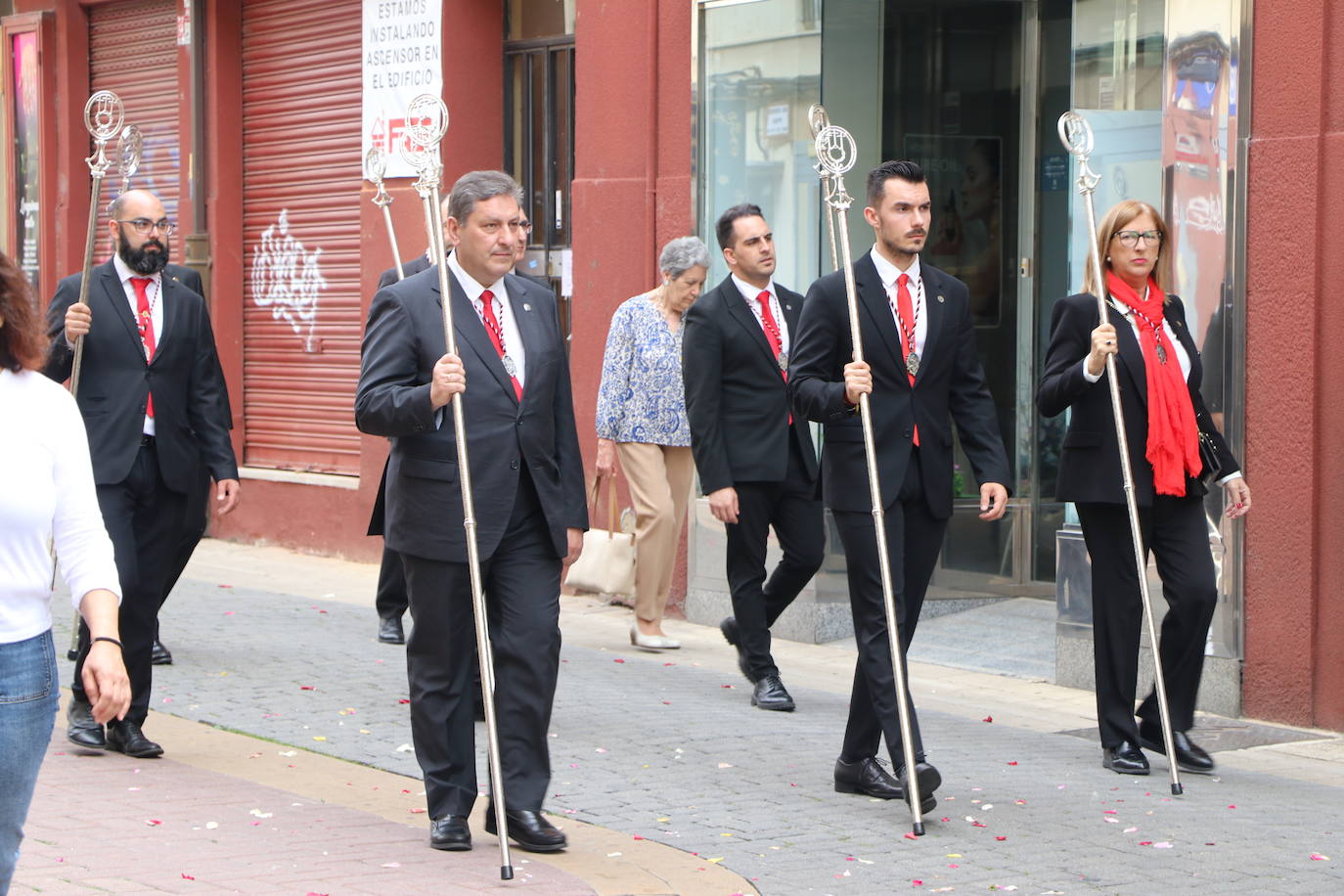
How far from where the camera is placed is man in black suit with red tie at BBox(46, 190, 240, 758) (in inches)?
295

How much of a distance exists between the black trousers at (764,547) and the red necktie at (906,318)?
1915 mm

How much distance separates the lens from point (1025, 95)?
431 inches

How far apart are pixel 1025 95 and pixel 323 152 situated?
18.0 ft

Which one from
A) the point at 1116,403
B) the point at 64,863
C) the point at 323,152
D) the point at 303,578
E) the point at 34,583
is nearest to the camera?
the point at 34,583

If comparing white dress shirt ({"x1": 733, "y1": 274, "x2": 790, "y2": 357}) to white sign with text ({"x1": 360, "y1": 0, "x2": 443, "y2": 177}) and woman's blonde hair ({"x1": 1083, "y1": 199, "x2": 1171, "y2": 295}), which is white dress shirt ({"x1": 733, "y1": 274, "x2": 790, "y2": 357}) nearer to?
woman's blonde hair ({"x1": 1083, "y1": 199, "x2": 1171, "y2": 295})

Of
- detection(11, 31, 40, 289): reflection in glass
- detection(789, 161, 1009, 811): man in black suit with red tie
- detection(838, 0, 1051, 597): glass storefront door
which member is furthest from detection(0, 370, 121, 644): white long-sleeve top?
detection(11, 31, 40, 289): reflection in glass

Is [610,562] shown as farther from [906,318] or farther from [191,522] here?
[906,318]

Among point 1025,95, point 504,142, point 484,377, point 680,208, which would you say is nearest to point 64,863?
point 484,377

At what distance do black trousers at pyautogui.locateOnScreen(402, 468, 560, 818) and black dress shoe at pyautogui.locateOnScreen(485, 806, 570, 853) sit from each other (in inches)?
1.0

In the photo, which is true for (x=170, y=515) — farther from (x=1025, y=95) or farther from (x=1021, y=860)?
(x=1025, y=95)

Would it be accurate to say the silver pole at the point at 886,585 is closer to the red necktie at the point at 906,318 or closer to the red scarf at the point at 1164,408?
the red necktie at the point at 906,318

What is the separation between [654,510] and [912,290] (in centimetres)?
324

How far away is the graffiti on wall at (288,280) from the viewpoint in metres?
14.5

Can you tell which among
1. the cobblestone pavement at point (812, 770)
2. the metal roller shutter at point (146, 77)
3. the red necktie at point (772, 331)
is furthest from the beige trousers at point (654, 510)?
the metal roller shutter at point (146, 77)
